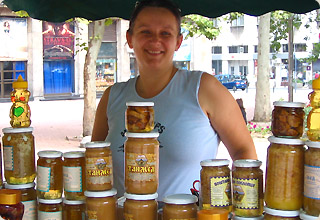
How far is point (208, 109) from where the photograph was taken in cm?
279

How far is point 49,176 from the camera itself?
2246 millimetres

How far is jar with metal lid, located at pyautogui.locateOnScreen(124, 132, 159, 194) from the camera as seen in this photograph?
1.97 metres

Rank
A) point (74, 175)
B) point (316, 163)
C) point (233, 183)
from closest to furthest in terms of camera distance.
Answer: point (316, 163) → point (233, 183) → point (74, 175)

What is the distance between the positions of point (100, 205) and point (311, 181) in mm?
917

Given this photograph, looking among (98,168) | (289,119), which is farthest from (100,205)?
(289,119)

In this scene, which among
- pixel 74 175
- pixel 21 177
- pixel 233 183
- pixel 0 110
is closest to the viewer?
pixel 233 183

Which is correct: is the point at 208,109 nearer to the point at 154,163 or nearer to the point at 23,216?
the point at 154,163

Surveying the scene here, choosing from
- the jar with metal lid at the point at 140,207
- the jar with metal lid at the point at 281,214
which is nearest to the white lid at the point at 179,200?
the jar with metal lid at the point at 140,207

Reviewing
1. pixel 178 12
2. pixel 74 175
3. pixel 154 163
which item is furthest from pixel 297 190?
pixel 178 12

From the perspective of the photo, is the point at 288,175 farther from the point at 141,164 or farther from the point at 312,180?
the point at 141,164

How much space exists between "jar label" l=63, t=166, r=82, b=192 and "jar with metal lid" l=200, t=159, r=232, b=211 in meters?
0.61

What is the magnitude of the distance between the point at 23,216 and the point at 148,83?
1152mm

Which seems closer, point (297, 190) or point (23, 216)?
point (297, 190)

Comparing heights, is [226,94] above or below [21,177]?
above
